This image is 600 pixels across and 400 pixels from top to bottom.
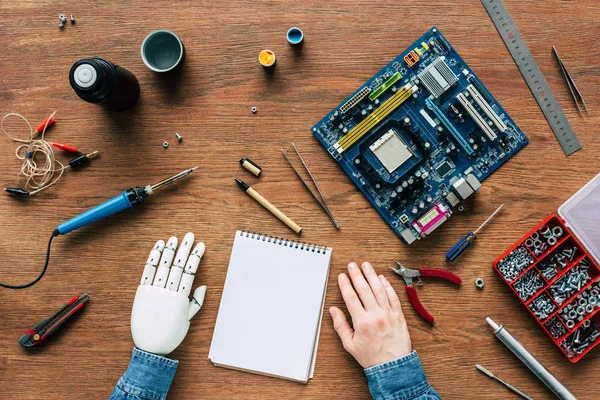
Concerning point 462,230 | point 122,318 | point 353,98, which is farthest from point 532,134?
point 122,318

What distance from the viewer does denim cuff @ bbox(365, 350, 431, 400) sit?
130cm

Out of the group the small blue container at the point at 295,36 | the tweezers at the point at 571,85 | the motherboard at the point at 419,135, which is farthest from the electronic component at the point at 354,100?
the tweezers at the point at 571,85

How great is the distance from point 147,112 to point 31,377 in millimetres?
886

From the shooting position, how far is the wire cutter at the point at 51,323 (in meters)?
1.38

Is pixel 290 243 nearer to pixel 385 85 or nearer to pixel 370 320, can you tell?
pixel 370 320

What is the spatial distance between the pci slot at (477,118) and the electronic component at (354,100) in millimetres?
277

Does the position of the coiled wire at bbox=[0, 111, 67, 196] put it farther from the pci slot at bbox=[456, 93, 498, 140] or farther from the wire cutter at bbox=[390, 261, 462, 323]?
the pci slot at bbox=[456, 93, 498, 140]

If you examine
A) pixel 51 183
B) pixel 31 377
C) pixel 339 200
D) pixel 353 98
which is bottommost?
pixel 31 377

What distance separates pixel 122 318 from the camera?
4.59ft

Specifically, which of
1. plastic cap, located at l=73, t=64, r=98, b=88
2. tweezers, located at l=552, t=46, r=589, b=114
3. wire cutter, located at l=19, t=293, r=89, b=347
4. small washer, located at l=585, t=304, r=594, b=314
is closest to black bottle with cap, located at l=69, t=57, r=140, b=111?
plastic cap, located at l=73, t=64, r=98, b=88

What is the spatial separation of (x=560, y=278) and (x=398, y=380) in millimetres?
568

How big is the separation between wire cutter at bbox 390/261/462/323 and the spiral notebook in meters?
0.23

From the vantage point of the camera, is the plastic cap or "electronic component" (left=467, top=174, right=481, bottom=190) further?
"electronic component" (left=467, top=174, right=481, bottom=190)

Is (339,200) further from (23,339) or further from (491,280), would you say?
(23,339)
